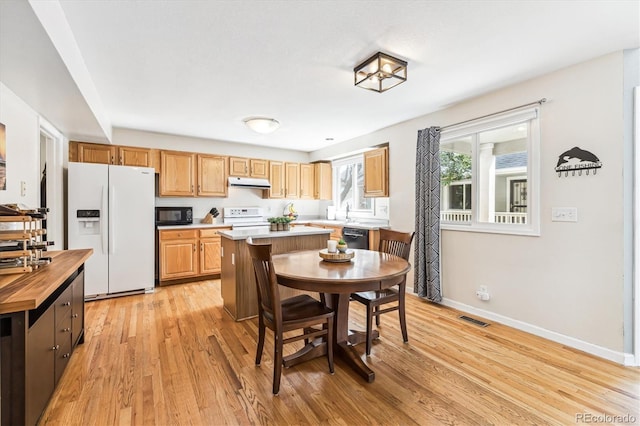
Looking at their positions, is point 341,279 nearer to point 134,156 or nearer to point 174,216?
point 174,216

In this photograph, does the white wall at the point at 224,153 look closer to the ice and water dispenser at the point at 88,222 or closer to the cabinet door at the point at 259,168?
the cabinet door at the point at 259,168

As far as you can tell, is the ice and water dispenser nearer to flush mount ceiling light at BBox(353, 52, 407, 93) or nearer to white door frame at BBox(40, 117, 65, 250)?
white door frame at BBox(40, 117, 65, 250)

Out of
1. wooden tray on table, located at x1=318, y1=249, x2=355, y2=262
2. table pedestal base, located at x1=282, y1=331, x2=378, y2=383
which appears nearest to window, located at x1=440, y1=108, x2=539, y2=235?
wooden tray on table, located at x1=318, y1=249, x2=355, y2=262

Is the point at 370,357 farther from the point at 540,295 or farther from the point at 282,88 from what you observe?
the point at 282,88

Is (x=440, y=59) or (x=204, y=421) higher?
(x=440, y=59)

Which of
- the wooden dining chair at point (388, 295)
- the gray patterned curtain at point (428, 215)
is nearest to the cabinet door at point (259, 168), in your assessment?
the gray patterned curtain at point (428, 215)

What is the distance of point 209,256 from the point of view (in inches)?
184

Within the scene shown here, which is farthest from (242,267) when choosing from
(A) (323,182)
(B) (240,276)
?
(A) (323,182)

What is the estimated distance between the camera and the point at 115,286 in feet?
12.4

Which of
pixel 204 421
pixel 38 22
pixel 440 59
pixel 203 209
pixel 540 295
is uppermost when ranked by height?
pixel 440 59

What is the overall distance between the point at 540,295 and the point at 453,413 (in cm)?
167

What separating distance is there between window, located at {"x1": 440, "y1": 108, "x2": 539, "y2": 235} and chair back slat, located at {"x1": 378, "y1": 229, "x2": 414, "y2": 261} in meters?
0.96

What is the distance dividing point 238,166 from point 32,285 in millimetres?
3964

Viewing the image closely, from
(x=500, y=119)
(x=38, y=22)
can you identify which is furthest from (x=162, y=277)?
(x=500, y=119)
